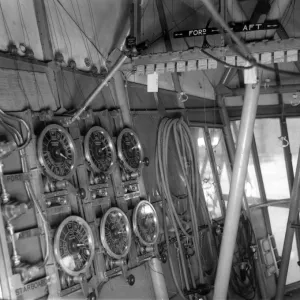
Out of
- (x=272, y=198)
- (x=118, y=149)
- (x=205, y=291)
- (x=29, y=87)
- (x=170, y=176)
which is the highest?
(x=29, y=87)

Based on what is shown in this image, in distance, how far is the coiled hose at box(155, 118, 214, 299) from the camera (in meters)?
5.86

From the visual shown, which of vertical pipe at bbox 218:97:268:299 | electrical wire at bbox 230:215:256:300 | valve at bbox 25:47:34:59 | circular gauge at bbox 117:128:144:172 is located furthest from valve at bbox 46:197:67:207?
vertical pipe at bbox 218:97:268:299

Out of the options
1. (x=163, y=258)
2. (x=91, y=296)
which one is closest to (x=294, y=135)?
(x=163, y=258)

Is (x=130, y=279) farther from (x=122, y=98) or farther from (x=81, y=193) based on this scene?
(x=122, y=98)

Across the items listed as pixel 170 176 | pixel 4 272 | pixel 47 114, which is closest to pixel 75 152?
pixel 47 114

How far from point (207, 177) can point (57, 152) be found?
153 inches

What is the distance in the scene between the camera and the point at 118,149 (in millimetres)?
5082

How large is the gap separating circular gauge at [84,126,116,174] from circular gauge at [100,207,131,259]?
1.46 feet

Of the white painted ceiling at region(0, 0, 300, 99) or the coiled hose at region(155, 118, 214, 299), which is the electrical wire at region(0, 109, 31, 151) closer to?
the white painted ceiling at region(0, 0, 300, 99)

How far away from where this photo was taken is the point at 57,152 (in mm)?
4195

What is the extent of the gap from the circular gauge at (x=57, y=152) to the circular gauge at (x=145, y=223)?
45.3 inches

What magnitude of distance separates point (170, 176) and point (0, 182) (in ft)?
10.4

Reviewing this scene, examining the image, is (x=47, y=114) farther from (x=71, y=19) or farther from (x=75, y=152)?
(x=71, y=19)

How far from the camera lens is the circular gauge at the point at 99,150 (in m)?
4.62
